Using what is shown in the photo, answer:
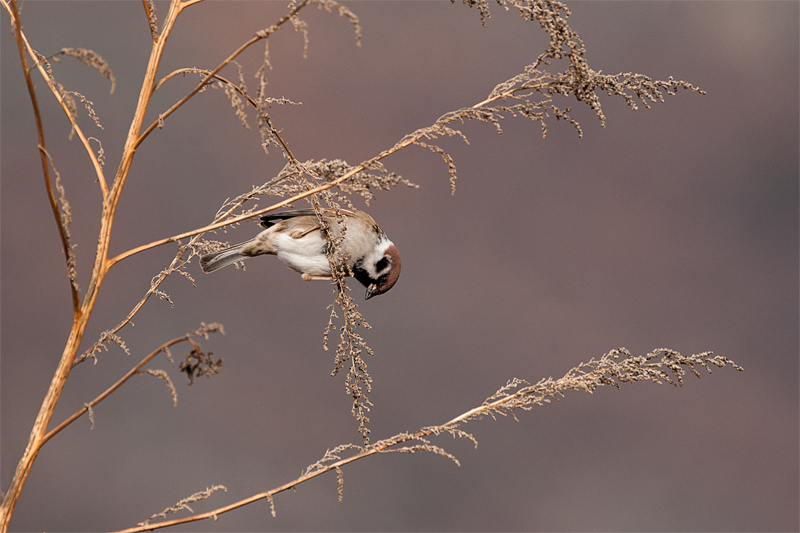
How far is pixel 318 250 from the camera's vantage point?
2273 millimetres

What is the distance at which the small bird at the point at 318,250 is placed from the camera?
228cm

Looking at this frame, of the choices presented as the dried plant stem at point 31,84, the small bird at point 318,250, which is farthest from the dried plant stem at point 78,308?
the small bird at point 318,250

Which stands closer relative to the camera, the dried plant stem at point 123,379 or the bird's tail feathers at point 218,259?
the dried plant stem at point 123,379

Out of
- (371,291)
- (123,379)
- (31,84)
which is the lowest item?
(123,379)

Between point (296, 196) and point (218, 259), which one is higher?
point (218, 259)

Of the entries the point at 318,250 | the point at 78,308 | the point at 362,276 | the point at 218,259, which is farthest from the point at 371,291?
the point at 78,308

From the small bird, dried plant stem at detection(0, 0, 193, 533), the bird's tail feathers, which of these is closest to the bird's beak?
the small bird

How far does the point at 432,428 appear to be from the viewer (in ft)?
5.67

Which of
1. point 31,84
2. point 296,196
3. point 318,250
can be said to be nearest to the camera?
point 31,84

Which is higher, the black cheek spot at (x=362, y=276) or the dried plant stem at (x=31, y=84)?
the black cheek spot at (x=362, y=276)

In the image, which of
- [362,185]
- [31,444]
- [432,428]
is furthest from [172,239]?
[432,428]

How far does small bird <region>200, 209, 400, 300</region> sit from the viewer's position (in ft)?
7.48

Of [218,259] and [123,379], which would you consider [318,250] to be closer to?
[218,259]

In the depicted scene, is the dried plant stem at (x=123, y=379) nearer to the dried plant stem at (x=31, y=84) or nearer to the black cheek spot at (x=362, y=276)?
the dried plant stem at (x=31, y=84)
